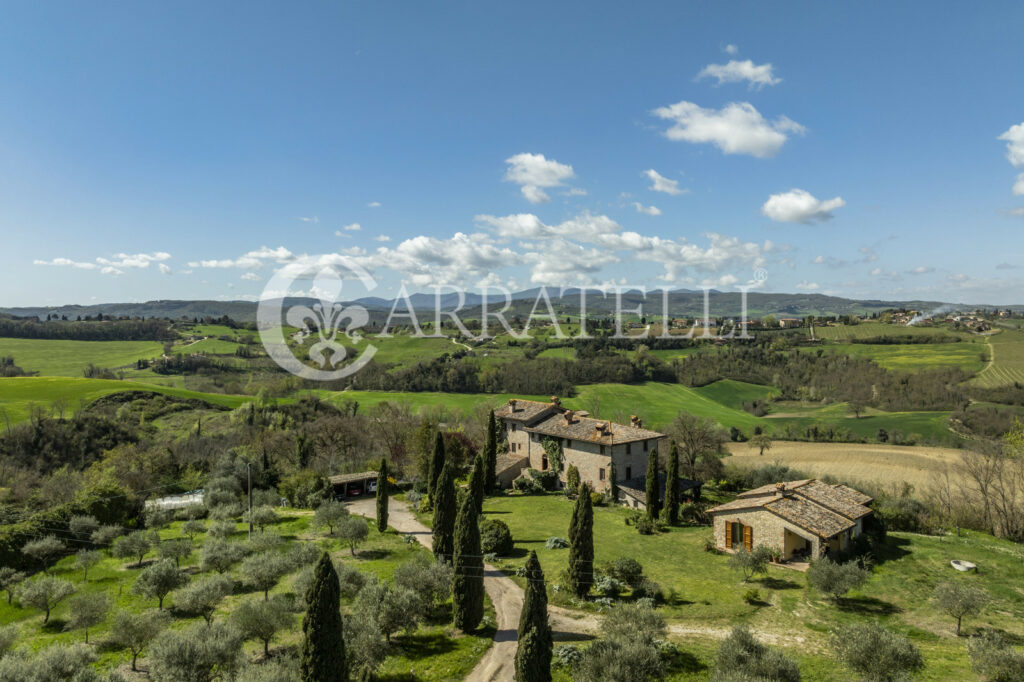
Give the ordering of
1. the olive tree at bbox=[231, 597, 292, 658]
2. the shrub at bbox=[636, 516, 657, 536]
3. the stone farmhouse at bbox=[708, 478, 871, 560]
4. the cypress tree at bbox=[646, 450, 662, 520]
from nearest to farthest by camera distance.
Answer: the olive tree at bbox=[231, 597, 292, 658]
the stone farmhouse at bbox=[708, 478, 871, 560]
the shrub at bbox=[636, 516, 657, 536]
the cypress tree at bbox=[646, 450, 662, 520]

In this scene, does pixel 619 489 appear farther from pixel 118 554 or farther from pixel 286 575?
pixel 118 554

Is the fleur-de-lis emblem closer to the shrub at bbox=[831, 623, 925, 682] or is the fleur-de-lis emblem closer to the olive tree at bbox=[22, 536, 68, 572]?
the olive tree at bbox=[22, 536, 68, 572]

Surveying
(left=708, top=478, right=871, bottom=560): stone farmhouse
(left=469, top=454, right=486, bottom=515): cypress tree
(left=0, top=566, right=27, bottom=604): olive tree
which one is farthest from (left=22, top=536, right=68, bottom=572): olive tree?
(left=708, top=478, right=871, bottom=560): stone farmhouse

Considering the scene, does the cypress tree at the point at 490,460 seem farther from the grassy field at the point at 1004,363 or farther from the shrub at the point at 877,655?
the grassy field at the point at 1004,363

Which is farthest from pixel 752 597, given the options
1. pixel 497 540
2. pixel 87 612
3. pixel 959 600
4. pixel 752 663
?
pixel 87 612

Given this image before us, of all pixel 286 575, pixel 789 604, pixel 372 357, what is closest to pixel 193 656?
pixel 286 575

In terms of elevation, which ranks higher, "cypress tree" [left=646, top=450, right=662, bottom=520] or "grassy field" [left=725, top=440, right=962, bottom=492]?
"cypress tree" [left=646, top=450, right=662, bottom=520]
